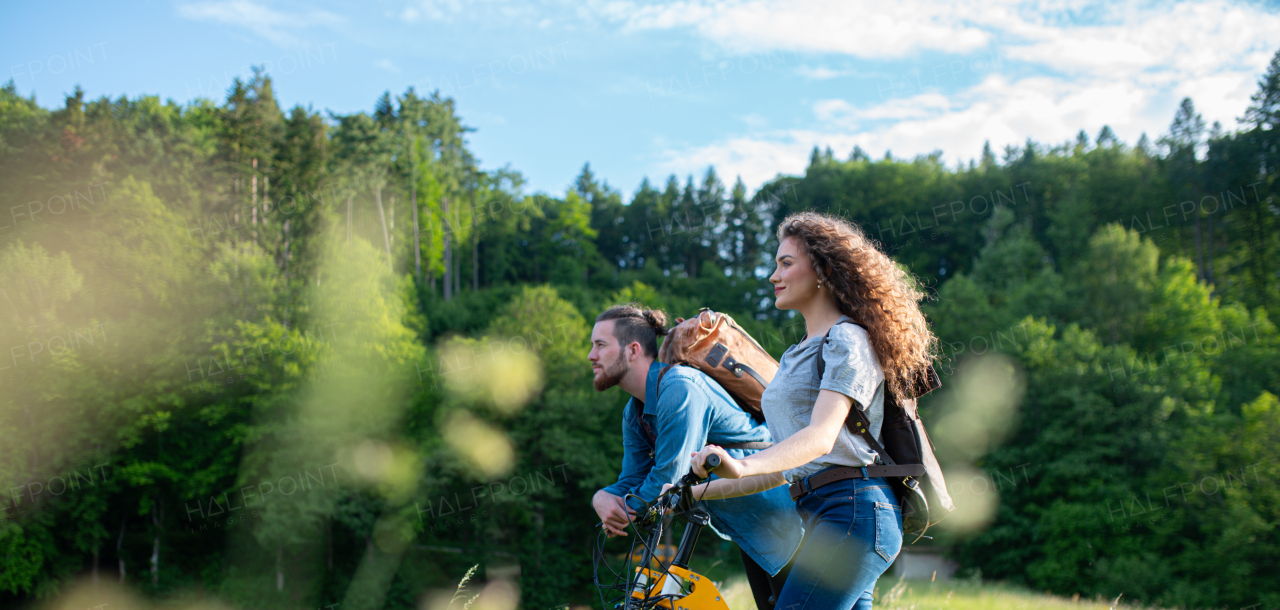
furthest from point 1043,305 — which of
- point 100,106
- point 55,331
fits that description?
point 100,106

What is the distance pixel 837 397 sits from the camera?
2354 mm

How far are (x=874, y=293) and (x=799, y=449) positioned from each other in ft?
2.06

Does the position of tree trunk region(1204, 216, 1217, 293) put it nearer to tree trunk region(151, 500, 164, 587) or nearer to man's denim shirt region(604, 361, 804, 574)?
man's denim shirt region(604, 361, 804, 574)

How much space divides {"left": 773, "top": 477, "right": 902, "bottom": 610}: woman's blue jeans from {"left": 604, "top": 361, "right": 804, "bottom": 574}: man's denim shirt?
813 mm

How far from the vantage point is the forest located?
28.9m

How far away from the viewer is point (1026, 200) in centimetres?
5231

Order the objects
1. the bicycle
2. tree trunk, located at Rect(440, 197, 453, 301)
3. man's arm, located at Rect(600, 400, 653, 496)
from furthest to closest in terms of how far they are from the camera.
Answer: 1. tree trunk, located at Rect(440, 197, 453, 301)
2. man's arm, located at Rect(600, 400, 653, 496)
3. the bicycle

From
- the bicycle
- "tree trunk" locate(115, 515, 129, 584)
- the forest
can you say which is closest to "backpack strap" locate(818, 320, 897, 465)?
the bicycle

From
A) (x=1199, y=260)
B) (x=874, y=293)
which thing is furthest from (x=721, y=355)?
(x=1199, y=260)

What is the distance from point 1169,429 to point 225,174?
137ft

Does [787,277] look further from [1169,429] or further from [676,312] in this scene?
[676,312]

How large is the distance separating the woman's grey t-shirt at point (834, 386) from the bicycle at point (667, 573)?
0.36 meters

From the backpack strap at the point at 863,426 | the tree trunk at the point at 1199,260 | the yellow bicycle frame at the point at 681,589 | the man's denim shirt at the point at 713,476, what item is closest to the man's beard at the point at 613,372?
the man's denim shirt at the point at 713,476

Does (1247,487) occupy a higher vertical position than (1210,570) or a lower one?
higher
